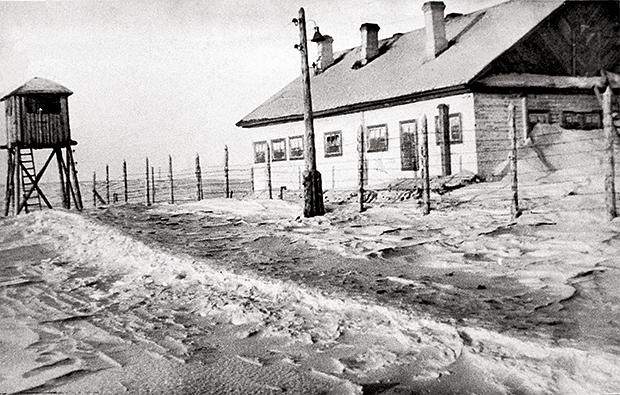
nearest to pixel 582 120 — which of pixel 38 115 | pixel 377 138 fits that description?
pixel 377 138

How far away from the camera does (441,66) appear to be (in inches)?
818

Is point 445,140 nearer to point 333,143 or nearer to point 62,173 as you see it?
point 333,143

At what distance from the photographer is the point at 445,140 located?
1925 cm

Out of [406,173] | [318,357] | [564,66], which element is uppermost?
[564,66]

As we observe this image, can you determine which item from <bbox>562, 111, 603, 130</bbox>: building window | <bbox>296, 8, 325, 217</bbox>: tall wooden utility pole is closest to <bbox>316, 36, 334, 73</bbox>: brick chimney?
<bbox>562, 111, 603, 130</bbox>: building window

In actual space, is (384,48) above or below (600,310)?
above

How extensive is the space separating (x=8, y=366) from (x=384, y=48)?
24871mm

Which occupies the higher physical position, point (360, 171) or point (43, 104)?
point (43, 104)

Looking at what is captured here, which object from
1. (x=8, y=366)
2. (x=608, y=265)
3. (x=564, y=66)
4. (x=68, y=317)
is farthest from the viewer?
(x=564, y=66)

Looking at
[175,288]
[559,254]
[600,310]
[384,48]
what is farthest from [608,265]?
[384,48]

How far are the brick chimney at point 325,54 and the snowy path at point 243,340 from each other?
2241cm

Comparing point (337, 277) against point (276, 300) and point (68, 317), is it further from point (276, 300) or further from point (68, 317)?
point (68, 317)

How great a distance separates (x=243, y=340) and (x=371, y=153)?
18175mm

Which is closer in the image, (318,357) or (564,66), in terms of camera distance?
(318,357)
